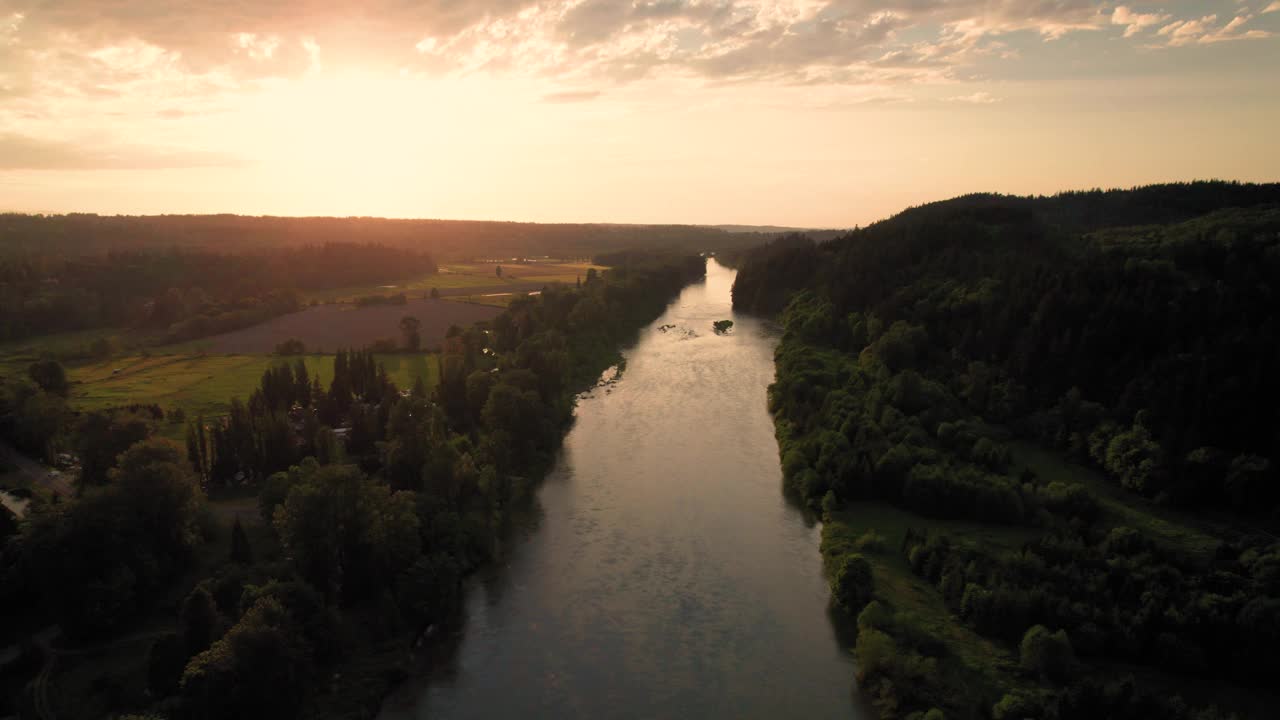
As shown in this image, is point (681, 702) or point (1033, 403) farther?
point (1033, 403)

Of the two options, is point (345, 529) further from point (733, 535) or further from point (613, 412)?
point (613, 412)

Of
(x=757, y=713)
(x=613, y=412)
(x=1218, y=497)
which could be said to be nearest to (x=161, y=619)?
(x=757, y=713)

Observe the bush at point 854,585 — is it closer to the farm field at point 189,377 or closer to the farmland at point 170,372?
the farmland at point 170,372

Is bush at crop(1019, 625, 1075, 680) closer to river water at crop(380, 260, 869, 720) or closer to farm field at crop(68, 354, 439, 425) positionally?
river water at crop(380, 260, 869, 720)

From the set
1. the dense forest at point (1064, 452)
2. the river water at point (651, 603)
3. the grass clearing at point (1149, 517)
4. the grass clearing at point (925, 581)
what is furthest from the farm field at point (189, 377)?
the grass clearing at point (1149, 517)

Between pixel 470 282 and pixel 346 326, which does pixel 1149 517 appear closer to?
pixel 346 326

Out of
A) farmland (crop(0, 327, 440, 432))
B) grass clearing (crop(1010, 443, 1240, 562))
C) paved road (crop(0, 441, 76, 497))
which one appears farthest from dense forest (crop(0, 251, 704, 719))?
grass clearing (crop(1010, 443, 1240, 562))
